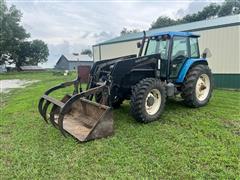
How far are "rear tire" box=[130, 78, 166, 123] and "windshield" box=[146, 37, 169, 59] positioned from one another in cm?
113

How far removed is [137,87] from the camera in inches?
205

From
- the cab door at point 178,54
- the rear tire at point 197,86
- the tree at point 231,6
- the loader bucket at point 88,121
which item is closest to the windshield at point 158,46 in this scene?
the cab door at point 178,54

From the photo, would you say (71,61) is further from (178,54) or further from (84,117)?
(84,117)

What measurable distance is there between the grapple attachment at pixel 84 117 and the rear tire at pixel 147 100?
0.68 meters

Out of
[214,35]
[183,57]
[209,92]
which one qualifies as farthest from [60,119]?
[214,35]

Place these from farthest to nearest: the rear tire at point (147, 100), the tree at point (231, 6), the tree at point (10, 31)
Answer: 1. the tree at point (231, 6)
2. the tree at point (10, 31)
3. the rear tire at point (147, 100)

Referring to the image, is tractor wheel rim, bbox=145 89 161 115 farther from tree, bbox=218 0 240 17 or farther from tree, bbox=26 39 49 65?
tree, bbox=26 39 49 65

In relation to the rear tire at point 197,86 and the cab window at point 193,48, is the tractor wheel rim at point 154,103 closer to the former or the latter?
the rear tire at point 197,86

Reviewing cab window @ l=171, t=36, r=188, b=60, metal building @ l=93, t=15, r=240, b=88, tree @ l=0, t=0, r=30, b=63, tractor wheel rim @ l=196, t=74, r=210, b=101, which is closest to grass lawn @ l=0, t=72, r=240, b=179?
tractor wheel rim @ l=196, t=74, r=210, b=101

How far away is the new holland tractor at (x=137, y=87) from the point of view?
15.8 ft

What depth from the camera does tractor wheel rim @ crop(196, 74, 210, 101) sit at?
6.97m

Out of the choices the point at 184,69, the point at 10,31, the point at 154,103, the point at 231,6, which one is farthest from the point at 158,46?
the point at 231,6

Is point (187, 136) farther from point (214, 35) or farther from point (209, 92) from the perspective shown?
point (214, 35)

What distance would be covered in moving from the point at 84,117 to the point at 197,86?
343 centimetres
